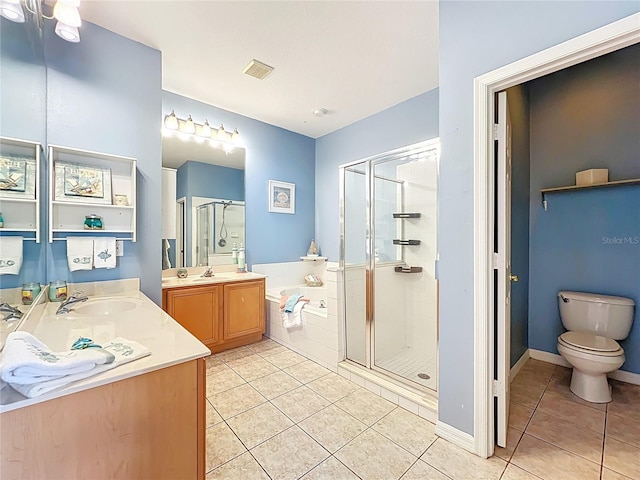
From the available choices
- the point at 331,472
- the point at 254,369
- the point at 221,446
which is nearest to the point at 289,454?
the point at 331,472

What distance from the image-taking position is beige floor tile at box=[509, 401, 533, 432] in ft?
5.76

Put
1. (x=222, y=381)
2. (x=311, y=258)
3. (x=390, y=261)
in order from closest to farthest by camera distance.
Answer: (x=222, y=381)
(x=390, y=261)
(x=311, y=258)

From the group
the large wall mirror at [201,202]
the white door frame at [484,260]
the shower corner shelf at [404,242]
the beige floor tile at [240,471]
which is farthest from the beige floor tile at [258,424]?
the shower corner shelf at [404,242]

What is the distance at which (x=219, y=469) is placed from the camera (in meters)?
1.40

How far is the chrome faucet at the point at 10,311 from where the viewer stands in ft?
3.41

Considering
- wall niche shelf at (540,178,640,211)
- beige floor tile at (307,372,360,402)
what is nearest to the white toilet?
wall niche shelf at (540,178,640,211)

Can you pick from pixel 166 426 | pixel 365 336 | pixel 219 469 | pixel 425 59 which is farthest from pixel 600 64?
pixel 219 469

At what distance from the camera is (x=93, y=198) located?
192 centimetres

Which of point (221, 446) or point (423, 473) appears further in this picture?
point (221, 446)

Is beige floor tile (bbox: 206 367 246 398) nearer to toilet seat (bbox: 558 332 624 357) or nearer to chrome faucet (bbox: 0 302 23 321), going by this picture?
chrome faucet (bbox: 0 302 23 321)

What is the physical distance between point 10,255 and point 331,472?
1.88 meters

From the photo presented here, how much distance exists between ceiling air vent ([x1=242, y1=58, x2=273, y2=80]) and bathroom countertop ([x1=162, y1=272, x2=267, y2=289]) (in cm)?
197

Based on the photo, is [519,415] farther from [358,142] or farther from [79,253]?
[79,253]

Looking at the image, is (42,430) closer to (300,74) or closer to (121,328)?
(121,328)
